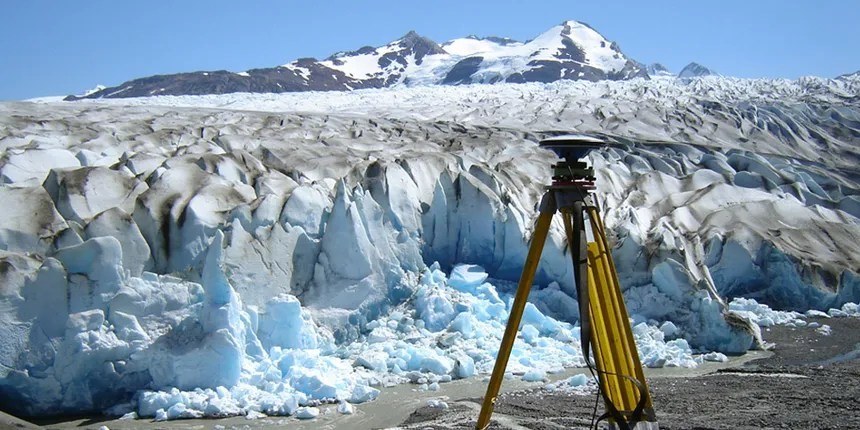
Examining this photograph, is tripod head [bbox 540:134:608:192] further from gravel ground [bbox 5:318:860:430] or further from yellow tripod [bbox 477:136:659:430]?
gravel ground [bbox 5:318:860:430]

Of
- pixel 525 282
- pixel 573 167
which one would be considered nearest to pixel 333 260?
pixel 525 282

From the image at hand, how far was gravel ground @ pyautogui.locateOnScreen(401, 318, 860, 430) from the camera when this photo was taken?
725 cm

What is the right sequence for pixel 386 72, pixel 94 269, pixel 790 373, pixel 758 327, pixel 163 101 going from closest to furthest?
pixel 94 269 < pixel 790 373 < pixel 758 327 < pixel 163 101 < pixel 386 72

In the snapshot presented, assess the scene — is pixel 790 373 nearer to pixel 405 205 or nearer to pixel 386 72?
pixel 405 205

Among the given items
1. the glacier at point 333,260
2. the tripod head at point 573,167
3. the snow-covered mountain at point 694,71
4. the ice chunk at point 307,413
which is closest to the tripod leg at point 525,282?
the tripod head at point 573,167

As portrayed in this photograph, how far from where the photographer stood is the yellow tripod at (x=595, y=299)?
3.37 m

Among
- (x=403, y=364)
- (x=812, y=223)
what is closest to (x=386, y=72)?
(x=812, y=223)

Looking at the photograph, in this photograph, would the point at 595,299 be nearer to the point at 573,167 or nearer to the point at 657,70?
the point at 573,167

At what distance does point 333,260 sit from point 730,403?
537cm

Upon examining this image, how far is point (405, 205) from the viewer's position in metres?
12.1

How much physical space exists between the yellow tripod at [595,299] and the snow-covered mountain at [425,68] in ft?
137

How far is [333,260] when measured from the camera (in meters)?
10.9

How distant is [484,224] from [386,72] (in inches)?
1696

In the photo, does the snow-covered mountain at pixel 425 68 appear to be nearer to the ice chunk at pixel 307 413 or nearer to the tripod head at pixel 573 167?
the ice chunk at pixel 307 413
